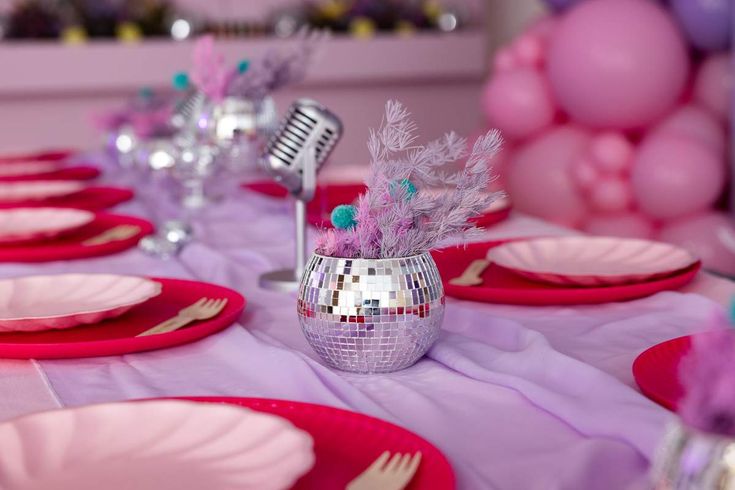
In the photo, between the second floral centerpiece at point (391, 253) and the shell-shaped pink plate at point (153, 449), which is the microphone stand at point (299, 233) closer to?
the second floral centerpiece at point (391, 253)

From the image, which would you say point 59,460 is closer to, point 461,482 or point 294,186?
point 461,482

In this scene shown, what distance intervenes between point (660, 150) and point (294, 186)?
1954mm

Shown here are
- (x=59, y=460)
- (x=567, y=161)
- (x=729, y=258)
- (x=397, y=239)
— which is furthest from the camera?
(x=567, y=161)

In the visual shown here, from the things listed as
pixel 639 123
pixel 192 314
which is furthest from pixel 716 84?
pixel 192 314

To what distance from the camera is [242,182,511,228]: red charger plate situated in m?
1.51

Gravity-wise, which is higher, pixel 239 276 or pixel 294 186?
pixel 294 186

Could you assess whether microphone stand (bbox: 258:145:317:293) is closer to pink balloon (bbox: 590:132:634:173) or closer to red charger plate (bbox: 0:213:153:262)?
A: red charger plate (bbox: 0:213:153:262)

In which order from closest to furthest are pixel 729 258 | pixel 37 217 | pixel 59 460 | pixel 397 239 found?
pixel 59 460 → pixel 397 239 → pixel 37 217 → pixel 729 258

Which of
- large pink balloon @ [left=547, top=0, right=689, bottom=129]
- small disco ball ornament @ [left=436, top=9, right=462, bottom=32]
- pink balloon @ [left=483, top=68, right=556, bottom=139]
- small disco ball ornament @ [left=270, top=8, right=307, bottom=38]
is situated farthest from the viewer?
small disco ball ornament @ [left=436, top=9, right=462, bottom=32]

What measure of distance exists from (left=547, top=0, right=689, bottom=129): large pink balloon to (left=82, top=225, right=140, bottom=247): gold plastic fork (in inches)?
73.7

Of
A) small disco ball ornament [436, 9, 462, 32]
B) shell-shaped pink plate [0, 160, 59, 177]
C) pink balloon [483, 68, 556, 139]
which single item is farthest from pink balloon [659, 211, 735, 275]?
small disco ball ornament [436, 9, 462, 32]

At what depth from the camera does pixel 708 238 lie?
2783 mm

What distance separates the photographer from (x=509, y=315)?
96cm

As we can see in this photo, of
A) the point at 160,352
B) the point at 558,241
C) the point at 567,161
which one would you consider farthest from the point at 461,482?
the point at 567,161
